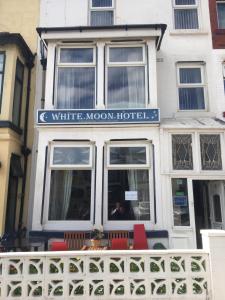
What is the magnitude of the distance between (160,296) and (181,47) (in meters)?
8.95

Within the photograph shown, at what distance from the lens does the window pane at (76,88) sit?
33.1ft

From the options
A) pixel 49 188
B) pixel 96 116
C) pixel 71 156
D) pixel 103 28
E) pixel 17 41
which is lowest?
pixel 49 188

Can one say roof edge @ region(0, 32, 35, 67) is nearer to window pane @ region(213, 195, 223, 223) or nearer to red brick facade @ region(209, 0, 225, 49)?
red brick facade @ region(209, 0, 225, 49)

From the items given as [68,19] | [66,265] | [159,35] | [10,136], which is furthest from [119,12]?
[66,265]

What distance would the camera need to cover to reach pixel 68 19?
39.4ft

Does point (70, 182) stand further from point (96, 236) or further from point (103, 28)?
point (103, 28)

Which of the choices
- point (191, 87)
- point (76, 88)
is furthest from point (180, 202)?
point (76, 88)

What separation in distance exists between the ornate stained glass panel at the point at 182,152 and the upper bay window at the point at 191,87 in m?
1.73

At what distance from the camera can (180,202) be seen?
9.28 metres

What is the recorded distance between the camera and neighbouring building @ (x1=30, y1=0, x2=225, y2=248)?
30.1 ft

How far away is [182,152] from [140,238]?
111 inches

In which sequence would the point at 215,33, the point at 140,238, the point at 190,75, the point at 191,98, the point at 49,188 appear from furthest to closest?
1. the point at 215,33
2. the point at 190,75
3. the point at 191,98
4. the point at 49,188
5. the point at 140,238

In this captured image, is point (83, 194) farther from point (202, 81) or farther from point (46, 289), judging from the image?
point (202, 81)

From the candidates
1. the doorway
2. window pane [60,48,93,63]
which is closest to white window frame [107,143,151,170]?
the doorway
